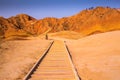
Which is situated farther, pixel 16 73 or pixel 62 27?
pixel 62 27

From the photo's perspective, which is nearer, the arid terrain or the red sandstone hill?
the arid terrain

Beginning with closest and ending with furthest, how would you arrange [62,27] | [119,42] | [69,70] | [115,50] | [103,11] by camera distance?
[69,70] < [115,50] < [119,42] < [103,11] < [62,27]

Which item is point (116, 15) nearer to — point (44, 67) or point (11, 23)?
point (11, 23)

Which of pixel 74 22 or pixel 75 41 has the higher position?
pixel 74 22

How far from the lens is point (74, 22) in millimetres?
153375

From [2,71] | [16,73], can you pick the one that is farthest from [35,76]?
[2,71]

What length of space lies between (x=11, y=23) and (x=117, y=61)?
486 ft

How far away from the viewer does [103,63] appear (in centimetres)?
1495

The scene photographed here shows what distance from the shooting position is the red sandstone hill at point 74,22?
118625 mm

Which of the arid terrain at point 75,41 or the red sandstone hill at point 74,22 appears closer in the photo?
the arid terrain at point 75,41

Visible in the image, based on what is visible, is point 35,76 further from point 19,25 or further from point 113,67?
point 19,25

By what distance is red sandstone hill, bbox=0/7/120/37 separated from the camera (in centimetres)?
11862

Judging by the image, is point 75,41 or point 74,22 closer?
point 75,41

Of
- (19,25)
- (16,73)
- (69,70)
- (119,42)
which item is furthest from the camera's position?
(19,25)
